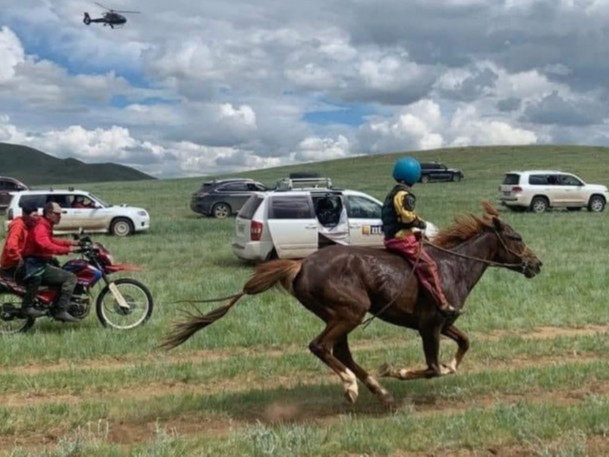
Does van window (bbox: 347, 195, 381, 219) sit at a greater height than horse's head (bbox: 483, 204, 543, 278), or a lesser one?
greater

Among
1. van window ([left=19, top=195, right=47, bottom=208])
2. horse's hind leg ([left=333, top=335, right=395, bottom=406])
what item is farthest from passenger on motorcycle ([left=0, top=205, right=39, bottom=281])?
van window ([left=19, top=195, right=47, bottom=208])

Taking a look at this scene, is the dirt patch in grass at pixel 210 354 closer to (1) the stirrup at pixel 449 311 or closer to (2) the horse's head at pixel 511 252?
(2) the horse's head at pixel 511 252

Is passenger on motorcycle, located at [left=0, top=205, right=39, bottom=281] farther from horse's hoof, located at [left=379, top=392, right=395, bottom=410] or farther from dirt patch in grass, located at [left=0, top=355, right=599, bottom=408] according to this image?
horse's hoof, located at [left=379, top=392, right=395, bottom=410]

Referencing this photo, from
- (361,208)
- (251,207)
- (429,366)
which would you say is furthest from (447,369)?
(361,208)

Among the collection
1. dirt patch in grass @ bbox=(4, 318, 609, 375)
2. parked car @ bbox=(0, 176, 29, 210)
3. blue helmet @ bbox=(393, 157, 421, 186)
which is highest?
parked car @ bbox=(0, 176, 29, 210)

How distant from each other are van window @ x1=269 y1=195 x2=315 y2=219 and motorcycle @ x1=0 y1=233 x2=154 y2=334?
732 centimetres

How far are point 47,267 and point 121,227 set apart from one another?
56.3 ft

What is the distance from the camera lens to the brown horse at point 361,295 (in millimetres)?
7398

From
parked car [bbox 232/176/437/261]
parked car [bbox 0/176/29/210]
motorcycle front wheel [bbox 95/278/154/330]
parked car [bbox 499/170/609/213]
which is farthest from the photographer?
parked car [bbox 0/176/29/210]

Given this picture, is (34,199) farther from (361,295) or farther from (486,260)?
(361,295)

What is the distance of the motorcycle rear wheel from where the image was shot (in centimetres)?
1123

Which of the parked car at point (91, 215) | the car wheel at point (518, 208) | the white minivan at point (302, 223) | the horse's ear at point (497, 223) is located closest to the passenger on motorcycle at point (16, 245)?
the horse's ear at point (497, 223)

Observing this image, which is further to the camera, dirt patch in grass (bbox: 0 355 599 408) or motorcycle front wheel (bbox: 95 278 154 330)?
motorcycle front wheel (bbox: 95 278 154 330)

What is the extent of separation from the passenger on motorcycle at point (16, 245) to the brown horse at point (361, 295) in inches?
A: 157
